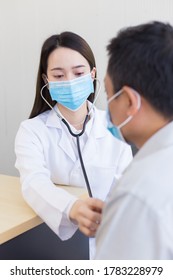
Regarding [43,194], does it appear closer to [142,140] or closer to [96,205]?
[96,205]

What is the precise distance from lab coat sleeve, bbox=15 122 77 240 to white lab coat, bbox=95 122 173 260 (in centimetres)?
40

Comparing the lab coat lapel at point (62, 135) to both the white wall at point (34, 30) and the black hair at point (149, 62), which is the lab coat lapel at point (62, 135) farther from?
the black hair at point (149, 62)

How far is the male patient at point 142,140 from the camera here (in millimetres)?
547

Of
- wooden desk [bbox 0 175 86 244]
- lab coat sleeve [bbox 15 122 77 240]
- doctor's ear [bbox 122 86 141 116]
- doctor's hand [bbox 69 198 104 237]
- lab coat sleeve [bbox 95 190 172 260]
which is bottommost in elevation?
wooden desk [bbox 0 175 86 244]

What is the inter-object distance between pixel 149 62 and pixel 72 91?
0.68 m

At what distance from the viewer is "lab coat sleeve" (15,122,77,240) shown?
1.00 metres

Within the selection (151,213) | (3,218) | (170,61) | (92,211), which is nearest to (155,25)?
(170,61)

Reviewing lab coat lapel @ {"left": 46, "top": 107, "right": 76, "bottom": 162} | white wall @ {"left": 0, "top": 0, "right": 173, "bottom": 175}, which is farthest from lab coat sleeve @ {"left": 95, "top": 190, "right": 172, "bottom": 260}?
white wall @ {"left": 0, "top": 0, "right": 173, "bottom": 175}

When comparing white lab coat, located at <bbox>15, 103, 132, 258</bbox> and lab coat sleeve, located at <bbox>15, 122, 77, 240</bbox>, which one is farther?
white lab coat, located at <bbox>15, 103, 132, 258</bbox>

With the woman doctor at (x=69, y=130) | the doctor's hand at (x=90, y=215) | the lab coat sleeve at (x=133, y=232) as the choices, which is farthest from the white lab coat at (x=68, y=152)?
the lab coat sleeve at (x=133, y=232)

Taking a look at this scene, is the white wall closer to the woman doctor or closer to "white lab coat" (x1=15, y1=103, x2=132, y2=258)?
the woman doctor

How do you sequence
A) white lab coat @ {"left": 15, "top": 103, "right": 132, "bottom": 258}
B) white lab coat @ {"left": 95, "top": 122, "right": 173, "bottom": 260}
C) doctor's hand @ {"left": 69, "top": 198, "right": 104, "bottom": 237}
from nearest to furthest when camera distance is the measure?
white lab coat @ {"left": 95, "top": 122, "right": 173, "bottom": 260} → doctor's hand @ {"left": 69, "top": 198, "right": 104, "bottom": 237} → white lab coat @ {"left": 15, "top": 103, "right": 132, "bottom": 258}

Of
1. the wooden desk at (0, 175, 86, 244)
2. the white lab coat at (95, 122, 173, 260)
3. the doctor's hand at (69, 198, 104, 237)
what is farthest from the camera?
the wooden desk at (0, 175, 86, 244)

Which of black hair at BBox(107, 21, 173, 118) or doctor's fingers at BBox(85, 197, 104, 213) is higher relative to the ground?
black hair at BBox(107, 21, 173, 118)
